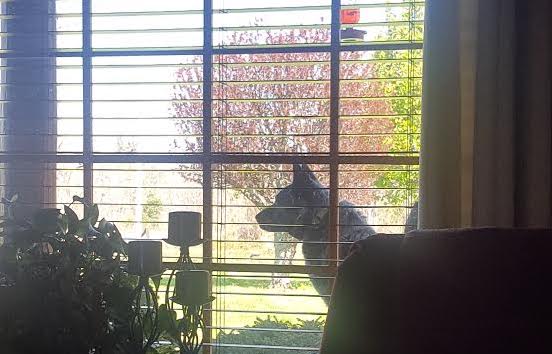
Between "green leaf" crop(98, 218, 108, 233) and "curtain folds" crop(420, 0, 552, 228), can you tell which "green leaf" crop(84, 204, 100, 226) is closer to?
"green leaf" crop(98, 218, 108, 233)

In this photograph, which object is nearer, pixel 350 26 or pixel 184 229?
pixel 184 229

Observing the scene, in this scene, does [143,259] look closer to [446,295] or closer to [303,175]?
[303,175]

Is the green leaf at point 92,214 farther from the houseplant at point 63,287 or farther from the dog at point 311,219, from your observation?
the dog at point 311,219

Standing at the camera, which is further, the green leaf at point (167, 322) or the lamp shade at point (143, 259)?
the green leaf at point (167, 322)

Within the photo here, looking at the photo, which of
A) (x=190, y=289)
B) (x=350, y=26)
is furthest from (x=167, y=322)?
(x=350, y=26)

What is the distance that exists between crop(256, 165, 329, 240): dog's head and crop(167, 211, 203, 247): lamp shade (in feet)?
1.37

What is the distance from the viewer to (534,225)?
6.28ft

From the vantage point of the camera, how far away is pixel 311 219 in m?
2.36

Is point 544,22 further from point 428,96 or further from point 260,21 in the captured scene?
point 260,21

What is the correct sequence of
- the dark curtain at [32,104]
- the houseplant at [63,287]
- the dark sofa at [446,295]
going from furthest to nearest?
the dark curtain at [32,104]
the houseplant at [63,287]
the dark sofa at [446,295]

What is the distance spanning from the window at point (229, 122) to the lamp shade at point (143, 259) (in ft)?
1.77

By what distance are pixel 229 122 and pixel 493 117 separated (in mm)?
938

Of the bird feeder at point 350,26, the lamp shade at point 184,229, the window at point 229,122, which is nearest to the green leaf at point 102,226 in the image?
the lamp shade at point 184,229

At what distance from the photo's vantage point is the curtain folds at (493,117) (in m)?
1.91
